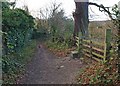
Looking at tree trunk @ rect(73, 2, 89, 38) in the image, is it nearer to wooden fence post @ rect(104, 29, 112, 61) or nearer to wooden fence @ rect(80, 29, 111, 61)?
wooden fence @ rect(80, 29, 111, 61)

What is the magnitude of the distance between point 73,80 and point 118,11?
252 cm

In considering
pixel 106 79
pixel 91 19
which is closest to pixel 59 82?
pixel 106 79

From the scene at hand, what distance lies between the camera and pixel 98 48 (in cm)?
1040

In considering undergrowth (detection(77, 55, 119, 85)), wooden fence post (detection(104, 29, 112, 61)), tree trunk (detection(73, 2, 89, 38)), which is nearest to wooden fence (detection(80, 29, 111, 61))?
wooden fence post (detection(104, 29, 112, 61))

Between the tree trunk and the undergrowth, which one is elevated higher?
the tree trunk

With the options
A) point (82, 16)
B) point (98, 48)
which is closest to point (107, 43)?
point (98, 48)

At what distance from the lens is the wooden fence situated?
8.74m

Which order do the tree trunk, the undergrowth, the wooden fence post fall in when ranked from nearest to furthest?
the undergrowth → the wooden fence post → the tree trunk

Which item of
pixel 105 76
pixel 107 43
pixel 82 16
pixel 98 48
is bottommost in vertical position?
pixel 105 76

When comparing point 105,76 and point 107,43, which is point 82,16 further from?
point 105,76

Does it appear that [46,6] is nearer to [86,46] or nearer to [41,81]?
[86,46]

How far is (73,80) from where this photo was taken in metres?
7.66

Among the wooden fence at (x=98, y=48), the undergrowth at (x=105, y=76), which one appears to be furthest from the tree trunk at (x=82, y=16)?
the undergrowth at (x=105, y=76)

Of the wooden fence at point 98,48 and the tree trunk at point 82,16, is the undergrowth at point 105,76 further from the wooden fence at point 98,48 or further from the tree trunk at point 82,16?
the tree trunk at point 82,16
